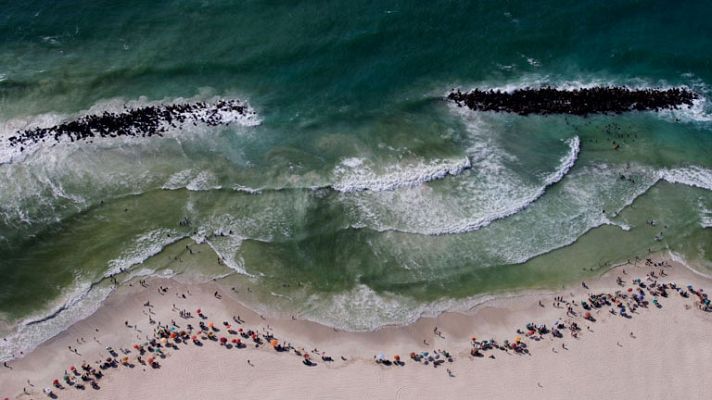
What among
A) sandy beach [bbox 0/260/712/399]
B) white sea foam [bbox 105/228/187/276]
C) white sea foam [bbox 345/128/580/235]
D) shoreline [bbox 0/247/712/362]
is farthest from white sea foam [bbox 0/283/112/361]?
white sea foam [bbox 345/128/580/235]

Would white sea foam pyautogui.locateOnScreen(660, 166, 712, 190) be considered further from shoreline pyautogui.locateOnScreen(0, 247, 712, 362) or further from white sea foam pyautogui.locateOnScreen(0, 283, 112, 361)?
white sea foam pyautogui.locateOnScreen(0, 283, 112, 361)

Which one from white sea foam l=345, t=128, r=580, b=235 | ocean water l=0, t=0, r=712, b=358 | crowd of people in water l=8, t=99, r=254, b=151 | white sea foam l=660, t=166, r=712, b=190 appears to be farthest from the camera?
white sea foam l=660, t=166, r=712, b=190

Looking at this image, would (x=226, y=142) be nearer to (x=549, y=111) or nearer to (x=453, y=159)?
(x=453, y=159)

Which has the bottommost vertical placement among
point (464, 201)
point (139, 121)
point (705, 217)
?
point (705, 217)

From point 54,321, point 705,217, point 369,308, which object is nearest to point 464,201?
point 369,308

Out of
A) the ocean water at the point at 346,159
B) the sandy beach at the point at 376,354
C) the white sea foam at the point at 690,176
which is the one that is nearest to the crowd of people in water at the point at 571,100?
the ocean water at the point at 346,159

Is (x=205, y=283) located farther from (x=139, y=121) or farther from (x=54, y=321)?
(x=139, y=121)
